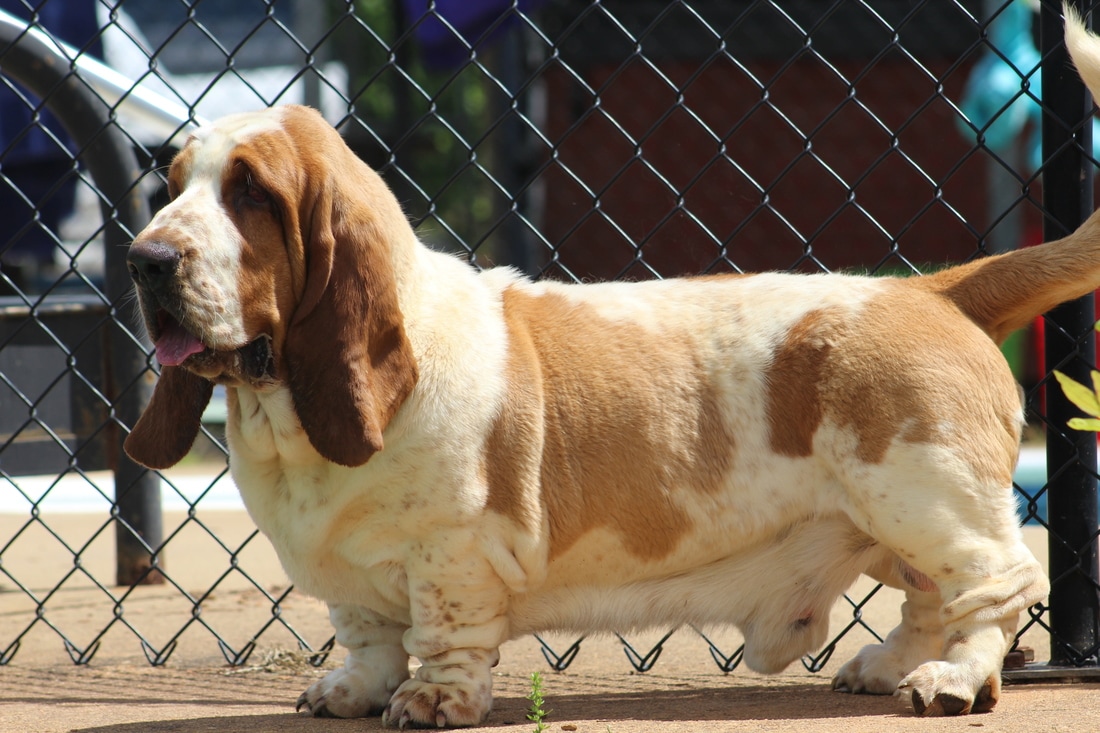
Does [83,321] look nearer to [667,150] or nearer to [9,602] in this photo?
[9,602]

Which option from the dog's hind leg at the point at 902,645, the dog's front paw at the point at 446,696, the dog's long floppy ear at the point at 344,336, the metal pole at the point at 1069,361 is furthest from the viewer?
the metal pole at the point at 1069,361

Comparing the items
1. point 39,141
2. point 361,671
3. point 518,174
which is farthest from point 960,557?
point 39,141

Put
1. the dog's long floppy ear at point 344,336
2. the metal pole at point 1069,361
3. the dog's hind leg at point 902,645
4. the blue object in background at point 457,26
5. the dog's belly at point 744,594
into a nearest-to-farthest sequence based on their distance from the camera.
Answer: the dog's long floppy ear at point 344,336 → the dog's belly at point 744,594 → the dog's hind leg at point 902,645 → the metal pole at point 1069,361 → the blue object in background at point 457,26

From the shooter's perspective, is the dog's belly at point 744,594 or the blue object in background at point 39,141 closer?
the dog's belly at point 744,594

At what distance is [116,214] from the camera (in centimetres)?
369

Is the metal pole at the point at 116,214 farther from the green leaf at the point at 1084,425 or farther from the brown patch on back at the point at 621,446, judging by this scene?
the green leaf at the point at 1084,425

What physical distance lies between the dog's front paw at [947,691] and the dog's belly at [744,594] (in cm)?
25

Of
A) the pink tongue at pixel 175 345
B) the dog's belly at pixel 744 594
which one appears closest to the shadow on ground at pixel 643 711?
the dog's belly at pixel 744 594

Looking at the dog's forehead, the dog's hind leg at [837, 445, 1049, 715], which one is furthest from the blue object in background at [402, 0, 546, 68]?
the dog's hind leg at [837, 445, 1049, 715]

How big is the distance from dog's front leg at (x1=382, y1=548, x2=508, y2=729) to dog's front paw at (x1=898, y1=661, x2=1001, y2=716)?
780 mm

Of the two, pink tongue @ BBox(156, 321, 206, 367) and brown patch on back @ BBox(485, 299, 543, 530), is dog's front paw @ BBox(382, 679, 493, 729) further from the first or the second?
pink tongue @ BBox(156, 321, 206, 367)

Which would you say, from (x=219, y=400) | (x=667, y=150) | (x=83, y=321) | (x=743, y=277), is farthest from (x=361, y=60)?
(x=743, y=277)

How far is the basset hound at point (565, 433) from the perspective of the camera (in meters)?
2.17

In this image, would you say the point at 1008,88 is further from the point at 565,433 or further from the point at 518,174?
the point at 565,433
